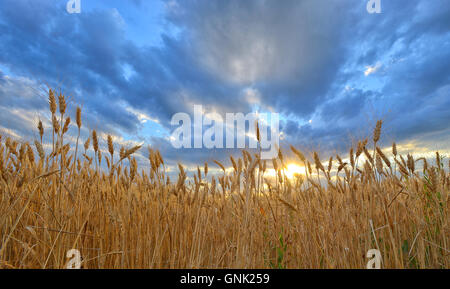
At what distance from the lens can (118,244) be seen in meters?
2.50

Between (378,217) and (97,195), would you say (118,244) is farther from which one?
(378,217)
